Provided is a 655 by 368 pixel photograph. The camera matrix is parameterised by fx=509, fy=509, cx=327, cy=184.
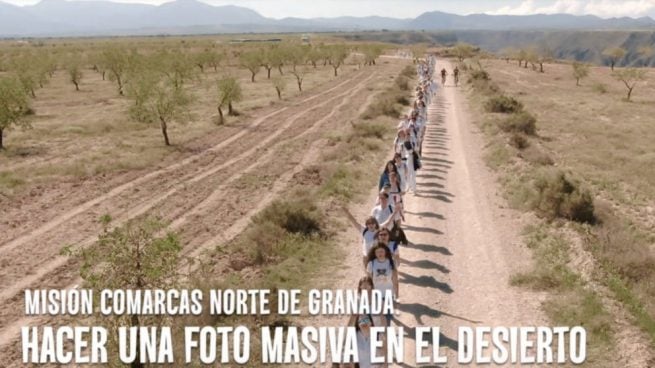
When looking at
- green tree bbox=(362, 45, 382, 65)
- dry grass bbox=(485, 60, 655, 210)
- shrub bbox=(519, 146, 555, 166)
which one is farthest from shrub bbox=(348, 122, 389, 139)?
green tree bbox=(362, 45, 382, 65)

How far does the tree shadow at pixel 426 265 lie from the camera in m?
12.6

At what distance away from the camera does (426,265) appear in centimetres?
1277

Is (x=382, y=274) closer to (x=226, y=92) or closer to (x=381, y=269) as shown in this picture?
(x=381, y=269)

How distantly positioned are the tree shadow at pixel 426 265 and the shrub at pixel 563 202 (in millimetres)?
5088

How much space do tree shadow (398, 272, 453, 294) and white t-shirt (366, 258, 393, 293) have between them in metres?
3.35

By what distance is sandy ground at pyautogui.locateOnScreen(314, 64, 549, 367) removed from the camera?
1043 cm

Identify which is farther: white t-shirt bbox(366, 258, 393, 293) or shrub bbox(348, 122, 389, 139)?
shrub bbox(348, 122, 389, 139)

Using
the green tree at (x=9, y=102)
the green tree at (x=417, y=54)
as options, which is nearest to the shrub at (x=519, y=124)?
the green tree at (x=9, y=102)

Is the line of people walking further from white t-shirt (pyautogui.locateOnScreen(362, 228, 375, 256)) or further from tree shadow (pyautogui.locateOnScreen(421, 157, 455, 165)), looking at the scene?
tree shadow (pyautogui.locateOnScreen(421, 157, 455, 165))

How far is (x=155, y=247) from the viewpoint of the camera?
332 inches

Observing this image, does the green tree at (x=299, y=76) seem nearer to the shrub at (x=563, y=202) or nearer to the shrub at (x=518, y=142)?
the shrub at (x=518, y=142)

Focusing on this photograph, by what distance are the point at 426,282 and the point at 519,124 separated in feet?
68.4

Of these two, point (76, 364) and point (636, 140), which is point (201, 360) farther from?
point (636, 140)

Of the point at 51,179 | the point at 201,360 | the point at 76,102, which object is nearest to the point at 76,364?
the point at 201,360
